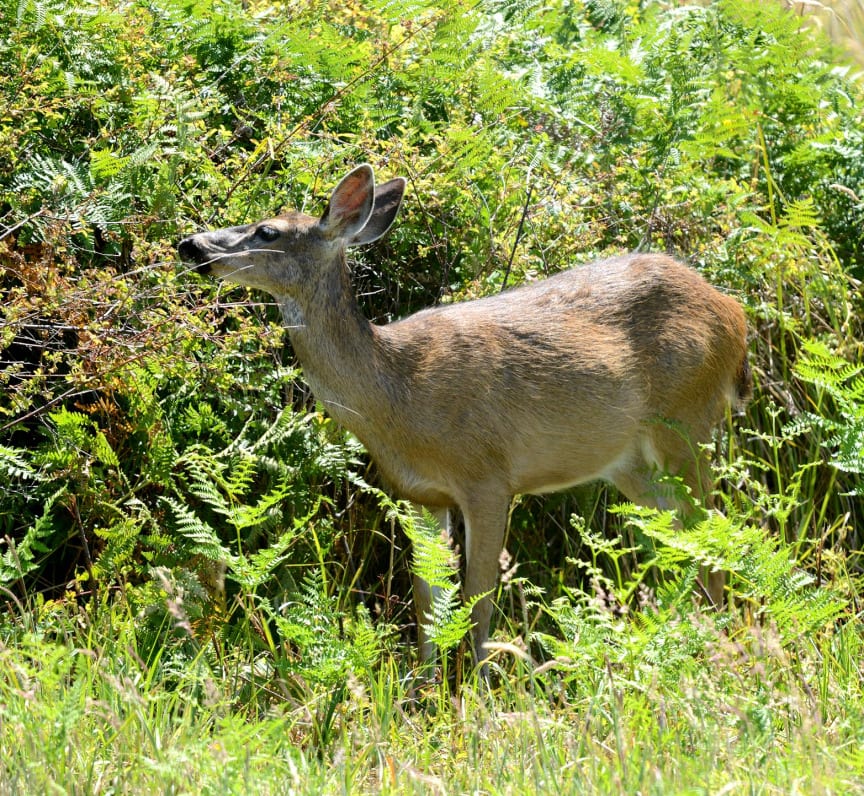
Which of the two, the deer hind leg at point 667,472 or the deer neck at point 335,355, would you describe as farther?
the deer hind leg at point 667,472

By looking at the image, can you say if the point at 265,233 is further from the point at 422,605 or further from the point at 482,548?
the point at 422,605

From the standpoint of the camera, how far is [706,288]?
6.87 meters

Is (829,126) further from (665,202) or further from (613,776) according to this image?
(613,776)

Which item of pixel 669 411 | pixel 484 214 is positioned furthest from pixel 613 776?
pixel 484 214

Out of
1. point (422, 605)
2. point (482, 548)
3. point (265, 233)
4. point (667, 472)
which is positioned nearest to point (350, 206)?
point (265, 233)

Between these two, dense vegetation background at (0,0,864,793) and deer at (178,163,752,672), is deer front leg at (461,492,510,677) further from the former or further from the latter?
dense vegetation background at (0,0,864,793)

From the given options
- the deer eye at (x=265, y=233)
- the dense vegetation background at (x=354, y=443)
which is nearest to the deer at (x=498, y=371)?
the deer eye at (x=265, y=233)

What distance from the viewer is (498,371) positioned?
6430mm

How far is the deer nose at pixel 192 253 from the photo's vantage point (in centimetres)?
586

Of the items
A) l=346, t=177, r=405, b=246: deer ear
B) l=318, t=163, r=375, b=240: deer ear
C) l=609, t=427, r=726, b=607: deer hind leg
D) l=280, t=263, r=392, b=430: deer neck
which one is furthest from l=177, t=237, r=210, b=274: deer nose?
l=609, t=427, r=726, b=607: deer hind leg

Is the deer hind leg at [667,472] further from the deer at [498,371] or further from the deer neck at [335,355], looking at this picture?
the deer neck at [335,355]

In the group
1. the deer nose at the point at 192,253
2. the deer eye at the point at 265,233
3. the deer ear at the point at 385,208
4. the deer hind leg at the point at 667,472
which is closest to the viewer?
the deer nose at the point at 192,253

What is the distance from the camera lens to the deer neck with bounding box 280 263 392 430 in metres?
6.11

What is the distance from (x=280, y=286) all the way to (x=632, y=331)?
1759mm
